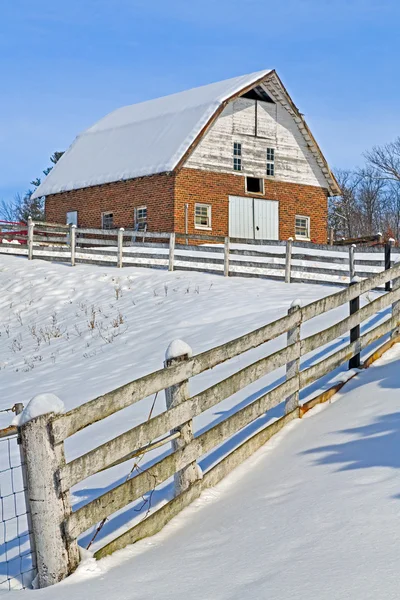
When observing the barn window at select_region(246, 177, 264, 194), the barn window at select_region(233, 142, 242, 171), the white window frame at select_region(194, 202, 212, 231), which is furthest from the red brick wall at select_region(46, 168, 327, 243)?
the barn window at select_region(233, 142, 242, 171)

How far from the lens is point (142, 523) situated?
17.6ft

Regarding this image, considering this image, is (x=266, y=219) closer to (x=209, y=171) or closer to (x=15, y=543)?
(x=209, y=171)

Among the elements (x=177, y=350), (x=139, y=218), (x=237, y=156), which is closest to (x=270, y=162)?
(x=237, y=156)

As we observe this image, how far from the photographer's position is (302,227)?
34.1 metres

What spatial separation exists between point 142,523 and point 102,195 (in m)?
28.8

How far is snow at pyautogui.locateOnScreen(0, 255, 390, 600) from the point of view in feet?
16.4

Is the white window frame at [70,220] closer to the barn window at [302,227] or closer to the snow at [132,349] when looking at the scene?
the snow at [132,349]

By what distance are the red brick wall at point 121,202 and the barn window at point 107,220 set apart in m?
0.20

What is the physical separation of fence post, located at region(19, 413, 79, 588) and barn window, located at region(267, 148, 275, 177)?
96.9 ft

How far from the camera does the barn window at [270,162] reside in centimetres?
3312

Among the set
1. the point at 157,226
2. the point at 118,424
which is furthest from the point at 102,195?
the point at 118,424

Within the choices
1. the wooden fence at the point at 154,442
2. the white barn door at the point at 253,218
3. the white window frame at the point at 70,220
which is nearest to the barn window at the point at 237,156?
the white barn door at the point at 253,218

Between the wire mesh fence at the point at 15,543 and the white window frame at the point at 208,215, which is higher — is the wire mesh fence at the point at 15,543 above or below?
below

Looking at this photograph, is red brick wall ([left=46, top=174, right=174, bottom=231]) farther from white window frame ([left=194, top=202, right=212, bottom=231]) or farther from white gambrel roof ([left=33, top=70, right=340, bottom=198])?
white window frame ([left=194, top=202, right=212, bottom=231])
